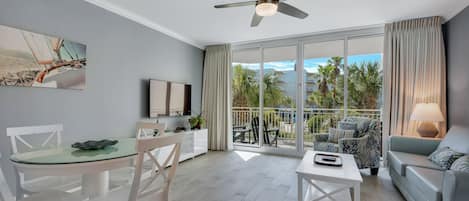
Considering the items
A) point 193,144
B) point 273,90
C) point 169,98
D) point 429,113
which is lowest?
point 193,144

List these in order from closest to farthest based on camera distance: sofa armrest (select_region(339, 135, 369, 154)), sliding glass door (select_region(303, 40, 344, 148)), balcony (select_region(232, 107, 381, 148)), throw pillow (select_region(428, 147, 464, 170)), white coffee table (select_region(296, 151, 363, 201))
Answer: white coffee table (select_region(296, 151, 363, 201)) → throw pillow (select_region(428, 147, 464, 170)) → sofa armrest (select_region(339, 135, 369, 154)) → sliding glass door (select_region(303, 40, 344, 148)) → balcony (select_region(232, 107, 381, 148))

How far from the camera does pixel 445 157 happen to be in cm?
248

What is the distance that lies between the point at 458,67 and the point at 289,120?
2.93m

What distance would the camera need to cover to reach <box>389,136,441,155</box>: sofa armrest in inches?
120

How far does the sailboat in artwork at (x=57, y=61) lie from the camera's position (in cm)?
259

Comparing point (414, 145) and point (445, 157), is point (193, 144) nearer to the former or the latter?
point (414, 145)

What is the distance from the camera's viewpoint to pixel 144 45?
4.07 meters

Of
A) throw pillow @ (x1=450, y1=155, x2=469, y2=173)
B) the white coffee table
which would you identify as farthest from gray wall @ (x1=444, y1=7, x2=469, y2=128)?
the white coffee table

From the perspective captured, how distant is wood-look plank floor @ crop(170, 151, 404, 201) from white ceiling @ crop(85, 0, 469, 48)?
2527 mm

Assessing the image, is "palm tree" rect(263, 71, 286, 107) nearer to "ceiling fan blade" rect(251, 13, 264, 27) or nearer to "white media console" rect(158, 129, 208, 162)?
"white media console" rect(158, 129, 208, 162)

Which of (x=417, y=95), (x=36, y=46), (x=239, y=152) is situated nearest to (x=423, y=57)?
(x=417, y=95)

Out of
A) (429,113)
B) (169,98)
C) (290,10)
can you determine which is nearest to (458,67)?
(429,113)

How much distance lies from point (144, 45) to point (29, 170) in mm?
2935

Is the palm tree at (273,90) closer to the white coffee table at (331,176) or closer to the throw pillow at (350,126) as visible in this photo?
the throw pillow at (350,126)
